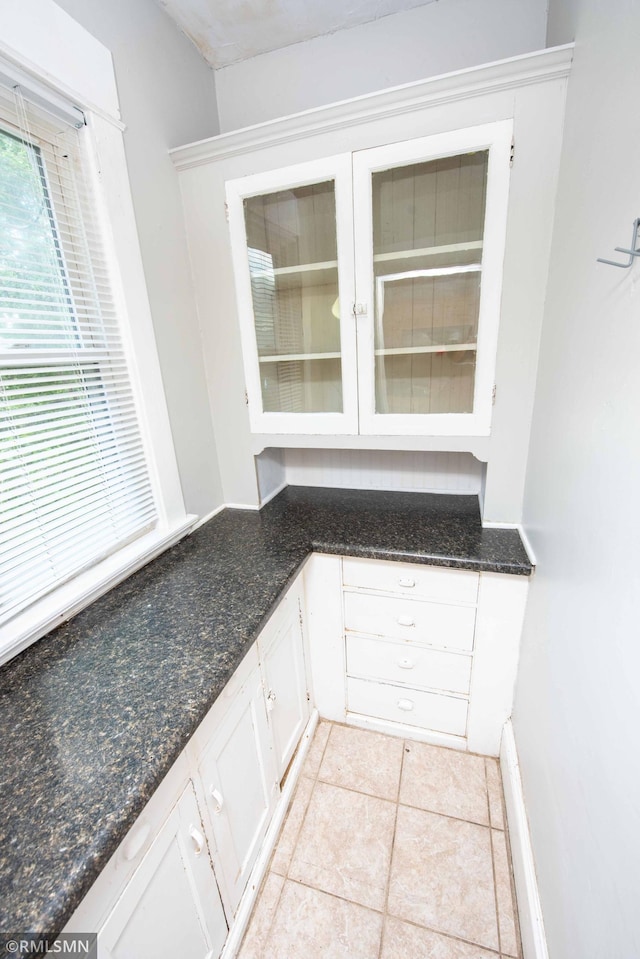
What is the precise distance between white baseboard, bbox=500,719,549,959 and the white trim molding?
75.5 inches

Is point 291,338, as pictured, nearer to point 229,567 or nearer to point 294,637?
point 229,567

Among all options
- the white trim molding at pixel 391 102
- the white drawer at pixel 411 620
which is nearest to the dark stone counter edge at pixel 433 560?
the white drawer at pixel 411 620

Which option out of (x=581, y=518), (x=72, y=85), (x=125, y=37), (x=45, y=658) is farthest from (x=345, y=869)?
(x=125, y=37)

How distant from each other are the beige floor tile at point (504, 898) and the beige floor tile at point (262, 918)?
1.98ft

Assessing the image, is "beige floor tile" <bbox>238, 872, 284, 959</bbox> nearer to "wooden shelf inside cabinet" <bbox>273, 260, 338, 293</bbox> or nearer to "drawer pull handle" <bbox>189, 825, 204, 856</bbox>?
"drawer pull handle" <bbox>189, 825, 204, 856</bbox>

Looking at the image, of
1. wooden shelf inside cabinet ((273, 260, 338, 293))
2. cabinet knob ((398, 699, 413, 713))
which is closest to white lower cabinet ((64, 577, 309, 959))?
cabinet knob ((398, 699, 413, 713))

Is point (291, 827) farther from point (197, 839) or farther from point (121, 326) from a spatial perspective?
point (121, 326)

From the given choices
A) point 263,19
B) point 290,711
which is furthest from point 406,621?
point 263,19

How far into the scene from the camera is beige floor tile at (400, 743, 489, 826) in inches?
50.7

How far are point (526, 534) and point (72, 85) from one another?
1.74m

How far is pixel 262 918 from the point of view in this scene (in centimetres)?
105

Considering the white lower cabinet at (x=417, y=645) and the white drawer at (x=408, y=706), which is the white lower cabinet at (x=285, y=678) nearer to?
the white lower cabinet at (x=417, y=645)

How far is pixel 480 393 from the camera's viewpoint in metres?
1.23

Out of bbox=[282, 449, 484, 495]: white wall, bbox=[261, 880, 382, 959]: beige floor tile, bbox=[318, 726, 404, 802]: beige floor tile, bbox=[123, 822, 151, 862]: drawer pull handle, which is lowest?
bbox=[318, 726, 404, 802]: beige floor tile
